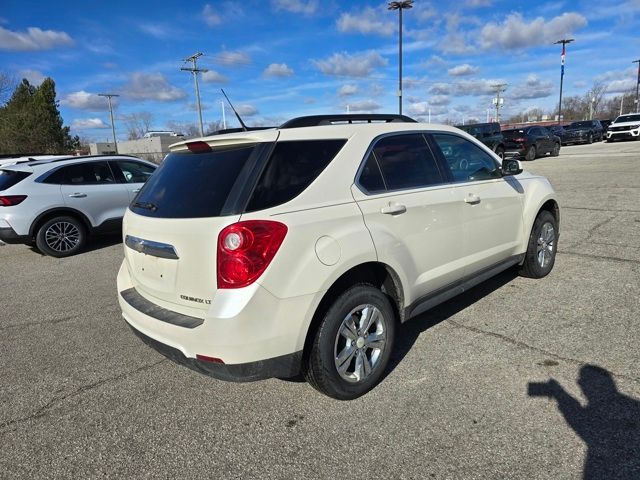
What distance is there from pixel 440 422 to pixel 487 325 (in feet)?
5.01

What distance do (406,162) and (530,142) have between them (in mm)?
21747

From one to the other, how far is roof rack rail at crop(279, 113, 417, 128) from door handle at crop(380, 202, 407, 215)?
29.2 inches

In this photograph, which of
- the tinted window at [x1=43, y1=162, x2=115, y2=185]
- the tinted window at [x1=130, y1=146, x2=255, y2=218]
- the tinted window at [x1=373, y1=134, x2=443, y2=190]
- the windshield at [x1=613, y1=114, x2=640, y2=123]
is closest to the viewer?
the tinted window at [x1=130, y1=146, x2=255, y2=218]

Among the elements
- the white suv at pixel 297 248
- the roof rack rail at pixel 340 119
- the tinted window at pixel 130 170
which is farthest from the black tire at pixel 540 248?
the tinted window at pixel 130 170

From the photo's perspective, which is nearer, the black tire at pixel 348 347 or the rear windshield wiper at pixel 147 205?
the black tire at pixel 348 347

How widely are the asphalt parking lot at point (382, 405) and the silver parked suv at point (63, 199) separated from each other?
296 cm

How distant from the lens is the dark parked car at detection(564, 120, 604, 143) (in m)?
34.2

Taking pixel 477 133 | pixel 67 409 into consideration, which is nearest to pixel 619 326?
pixel 67 409

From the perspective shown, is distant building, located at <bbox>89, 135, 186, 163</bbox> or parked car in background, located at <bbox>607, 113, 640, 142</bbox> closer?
parked car in background, located at <bbox>607, 113, 640, 142</bbox>

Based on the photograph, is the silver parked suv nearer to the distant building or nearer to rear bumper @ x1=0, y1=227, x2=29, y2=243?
rear bumper @ x1=0, y1=227, x2=29, y2=243

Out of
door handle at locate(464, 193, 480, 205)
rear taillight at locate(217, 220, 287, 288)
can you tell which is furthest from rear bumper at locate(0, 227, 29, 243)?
door handle at locate(464, 193, 480, 205)

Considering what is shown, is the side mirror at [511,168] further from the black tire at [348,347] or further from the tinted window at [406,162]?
the black tire at [348,347]

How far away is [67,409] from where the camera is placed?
3.04 metres

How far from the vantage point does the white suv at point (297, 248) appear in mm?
2504
